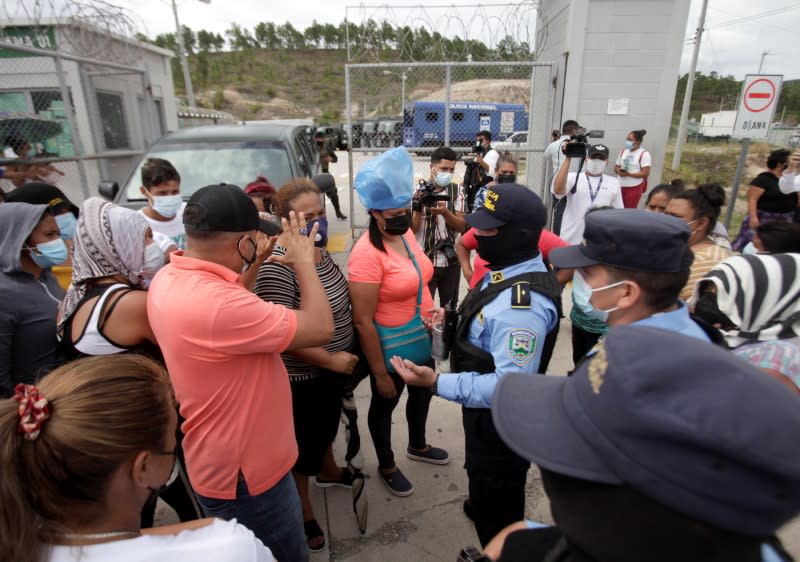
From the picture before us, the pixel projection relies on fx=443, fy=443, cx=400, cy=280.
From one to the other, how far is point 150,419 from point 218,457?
636 millimetres

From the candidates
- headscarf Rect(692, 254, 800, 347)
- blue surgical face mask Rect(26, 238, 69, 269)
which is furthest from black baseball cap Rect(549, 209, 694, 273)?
blue surgical face mask Rect(26, 238, 69, 269)

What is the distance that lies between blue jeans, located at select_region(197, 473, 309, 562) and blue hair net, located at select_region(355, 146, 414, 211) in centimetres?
136

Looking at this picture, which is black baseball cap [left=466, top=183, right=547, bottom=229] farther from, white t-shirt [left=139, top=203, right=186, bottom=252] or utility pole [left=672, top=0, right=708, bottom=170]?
utility pole [left=672, top=0, right=708, bottom=170]

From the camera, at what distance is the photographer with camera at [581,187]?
4793 mm

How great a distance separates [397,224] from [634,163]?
18.9 ft

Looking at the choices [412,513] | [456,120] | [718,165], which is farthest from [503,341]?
[718,165]

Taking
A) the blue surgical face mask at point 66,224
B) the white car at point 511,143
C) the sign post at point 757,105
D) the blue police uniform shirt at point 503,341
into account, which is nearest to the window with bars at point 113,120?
A: the blue surgical face mask at point 66,224

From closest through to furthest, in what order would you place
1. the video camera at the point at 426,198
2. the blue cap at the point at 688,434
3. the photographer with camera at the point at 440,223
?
1. the blue cap at the point at 688,434
2. the video camera at the point at 426,198
3. the photographer with camera at the point at 440,223

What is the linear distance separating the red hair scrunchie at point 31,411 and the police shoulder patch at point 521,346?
137cm

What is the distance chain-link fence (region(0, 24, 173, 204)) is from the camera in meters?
5.71

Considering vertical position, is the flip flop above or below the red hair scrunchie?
below

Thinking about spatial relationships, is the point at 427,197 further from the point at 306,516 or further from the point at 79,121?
the point at 79,121

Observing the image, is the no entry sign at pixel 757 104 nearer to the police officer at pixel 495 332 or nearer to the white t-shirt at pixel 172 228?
the police officer at pixel 495 332

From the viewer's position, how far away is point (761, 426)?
1.86 feet
